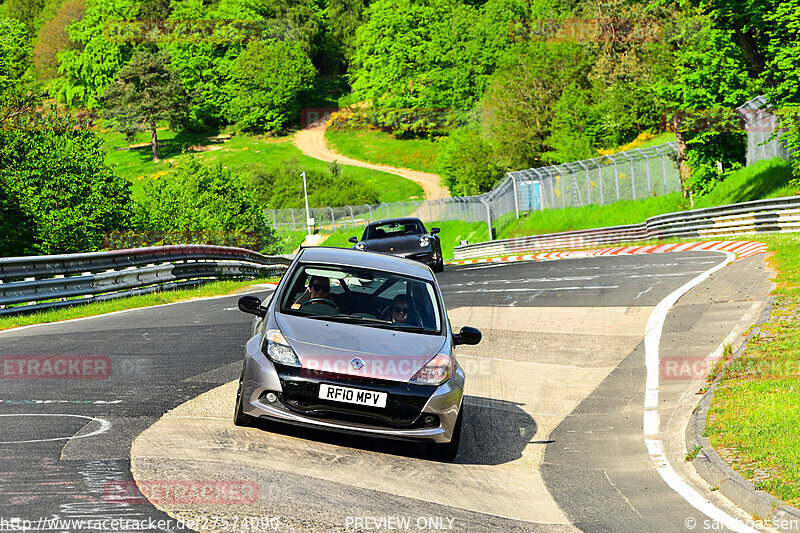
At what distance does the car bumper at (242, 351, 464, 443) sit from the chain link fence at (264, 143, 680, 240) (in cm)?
3913

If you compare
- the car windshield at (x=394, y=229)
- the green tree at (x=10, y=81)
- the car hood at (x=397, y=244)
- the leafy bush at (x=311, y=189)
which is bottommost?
the leafy bush at (x=311, y=189)

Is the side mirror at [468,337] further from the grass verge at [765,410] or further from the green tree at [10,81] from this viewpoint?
the green tree at [10,81]

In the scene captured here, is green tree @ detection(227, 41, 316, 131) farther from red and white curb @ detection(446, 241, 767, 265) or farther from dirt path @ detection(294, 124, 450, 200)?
red and white curb @ detection(446, 241, 767, 265)

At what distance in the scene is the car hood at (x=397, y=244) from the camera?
22773mm

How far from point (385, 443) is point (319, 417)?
103 cm

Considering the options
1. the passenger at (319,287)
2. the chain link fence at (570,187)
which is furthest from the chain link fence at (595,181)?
the passenger at (319,287)

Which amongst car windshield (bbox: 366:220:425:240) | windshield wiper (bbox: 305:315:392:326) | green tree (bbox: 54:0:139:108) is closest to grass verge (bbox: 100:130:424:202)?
green tree (bbox: 54:0:139:108)

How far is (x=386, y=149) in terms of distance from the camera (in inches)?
4611

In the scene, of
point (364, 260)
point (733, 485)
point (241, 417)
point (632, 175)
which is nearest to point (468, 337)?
point (364, 260)

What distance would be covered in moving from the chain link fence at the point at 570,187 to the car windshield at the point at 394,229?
23.4m

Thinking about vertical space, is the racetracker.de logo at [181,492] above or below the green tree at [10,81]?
below

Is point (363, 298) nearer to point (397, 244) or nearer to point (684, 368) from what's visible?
point (684, 368)

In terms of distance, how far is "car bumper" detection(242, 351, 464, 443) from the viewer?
266 inches

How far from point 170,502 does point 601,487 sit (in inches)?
128
